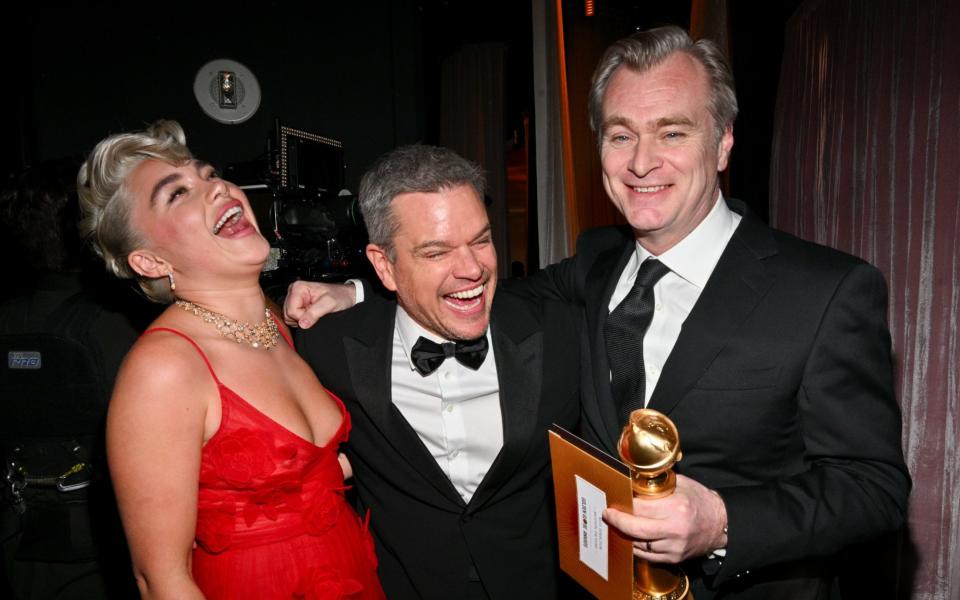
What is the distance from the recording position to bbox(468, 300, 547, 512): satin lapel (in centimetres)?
166

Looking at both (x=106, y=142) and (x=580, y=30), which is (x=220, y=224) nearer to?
(x=106, y=142)

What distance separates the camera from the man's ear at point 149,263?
1.63 m

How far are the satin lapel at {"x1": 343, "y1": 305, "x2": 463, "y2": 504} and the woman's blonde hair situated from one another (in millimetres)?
586

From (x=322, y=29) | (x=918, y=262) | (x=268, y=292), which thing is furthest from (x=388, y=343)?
(x=322, y=29)

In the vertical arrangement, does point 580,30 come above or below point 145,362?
Answer: above

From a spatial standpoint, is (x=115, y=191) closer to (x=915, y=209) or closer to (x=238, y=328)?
(x=238, y=328)

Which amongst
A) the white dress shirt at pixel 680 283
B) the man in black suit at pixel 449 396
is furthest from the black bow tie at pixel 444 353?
the white dress shirt at pixel 680 283

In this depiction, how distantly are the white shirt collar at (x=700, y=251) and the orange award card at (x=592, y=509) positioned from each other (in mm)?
605

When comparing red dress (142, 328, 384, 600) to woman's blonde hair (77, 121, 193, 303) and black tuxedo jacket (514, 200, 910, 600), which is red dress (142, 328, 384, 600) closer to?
woman's blonde hair (77, 121, 193, 303)

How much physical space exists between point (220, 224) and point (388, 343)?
58cm

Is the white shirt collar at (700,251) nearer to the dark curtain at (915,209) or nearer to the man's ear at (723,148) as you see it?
the man's ear at (723,148)

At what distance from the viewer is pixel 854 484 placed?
1227mm

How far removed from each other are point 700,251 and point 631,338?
28cm

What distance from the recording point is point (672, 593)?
122cm
